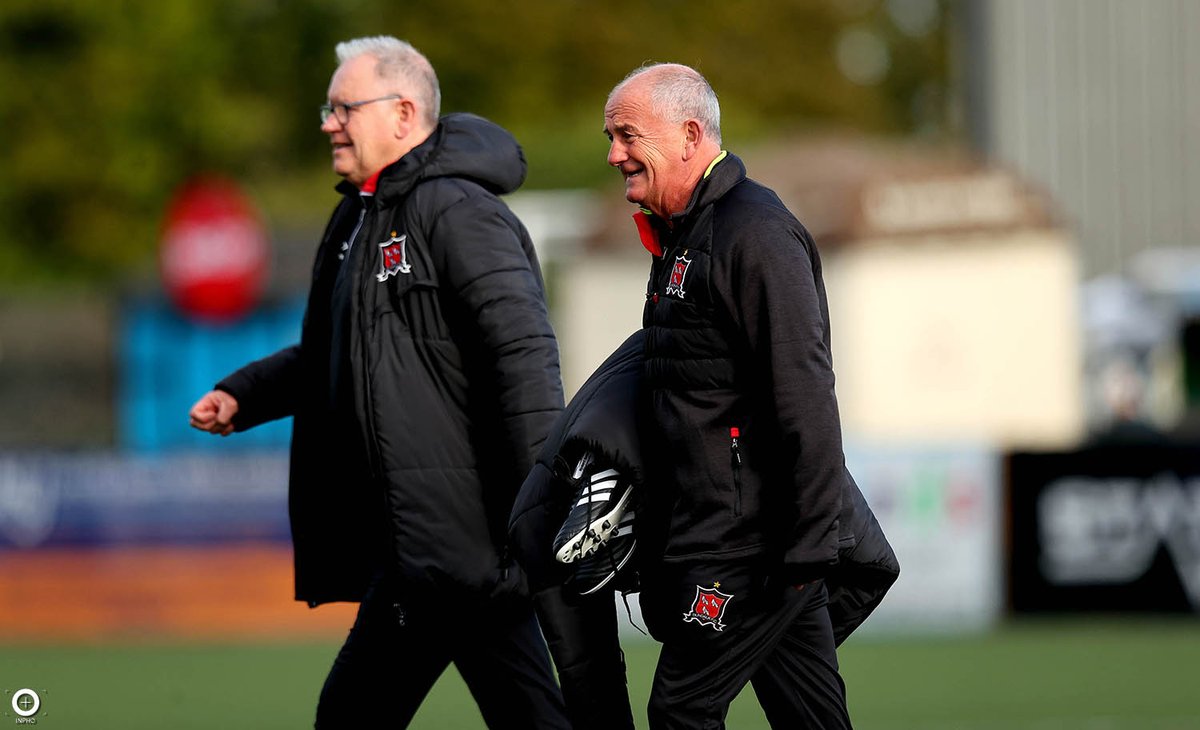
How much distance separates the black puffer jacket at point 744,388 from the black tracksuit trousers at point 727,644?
0.27 feet

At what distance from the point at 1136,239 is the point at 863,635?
26.1 metres

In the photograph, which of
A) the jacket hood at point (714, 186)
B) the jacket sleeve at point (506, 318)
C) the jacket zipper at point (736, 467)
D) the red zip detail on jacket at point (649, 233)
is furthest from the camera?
the jacket sleeve at point (506, 318)

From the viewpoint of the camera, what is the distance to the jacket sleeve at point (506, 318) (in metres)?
5.64

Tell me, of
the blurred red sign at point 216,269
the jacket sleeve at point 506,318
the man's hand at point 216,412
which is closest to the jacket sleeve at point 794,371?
the jacket sleeve at point 506,318

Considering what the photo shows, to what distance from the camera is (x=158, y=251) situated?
41500mm

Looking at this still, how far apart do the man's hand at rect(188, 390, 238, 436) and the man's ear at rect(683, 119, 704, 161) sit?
1.89m

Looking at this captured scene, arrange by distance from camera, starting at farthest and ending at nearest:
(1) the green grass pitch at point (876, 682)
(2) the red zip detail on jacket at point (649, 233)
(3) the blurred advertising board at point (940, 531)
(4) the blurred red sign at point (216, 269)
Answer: (4) the blurred red sign at point (216, 269) < (3) the blurred advertising board at point (940, 531) < (1) the green grass pitch at point (876, 682) < (2) the red zip detail on jacket at point (649, 233)

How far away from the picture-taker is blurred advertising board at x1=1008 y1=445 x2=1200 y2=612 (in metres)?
14.9

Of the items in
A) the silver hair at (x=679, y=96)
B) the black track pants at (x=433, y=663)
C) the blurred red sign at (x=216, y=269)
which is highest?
the silver hair at (x=679, y=96)

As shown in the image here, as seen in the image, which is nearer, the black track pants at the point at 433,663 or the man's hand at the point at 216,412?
the black track pants at the point at 433,663

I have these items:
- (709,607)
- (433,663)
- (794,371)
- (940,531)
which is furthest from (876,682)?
(794,371)

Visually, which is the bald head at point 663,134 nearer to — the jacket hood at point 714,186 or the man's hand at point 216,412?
the jacket hood at point 714,186

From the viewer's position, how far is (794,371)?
497cm

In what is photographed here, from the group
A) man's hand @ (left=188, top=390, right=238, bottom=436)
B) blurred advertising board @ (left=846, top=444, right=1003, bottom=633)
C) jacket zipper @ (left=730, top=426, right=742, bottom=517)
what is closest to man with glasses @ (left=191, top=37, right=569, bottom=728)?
man's hand @ (left=188, top=390, right=238, bottom=436)
